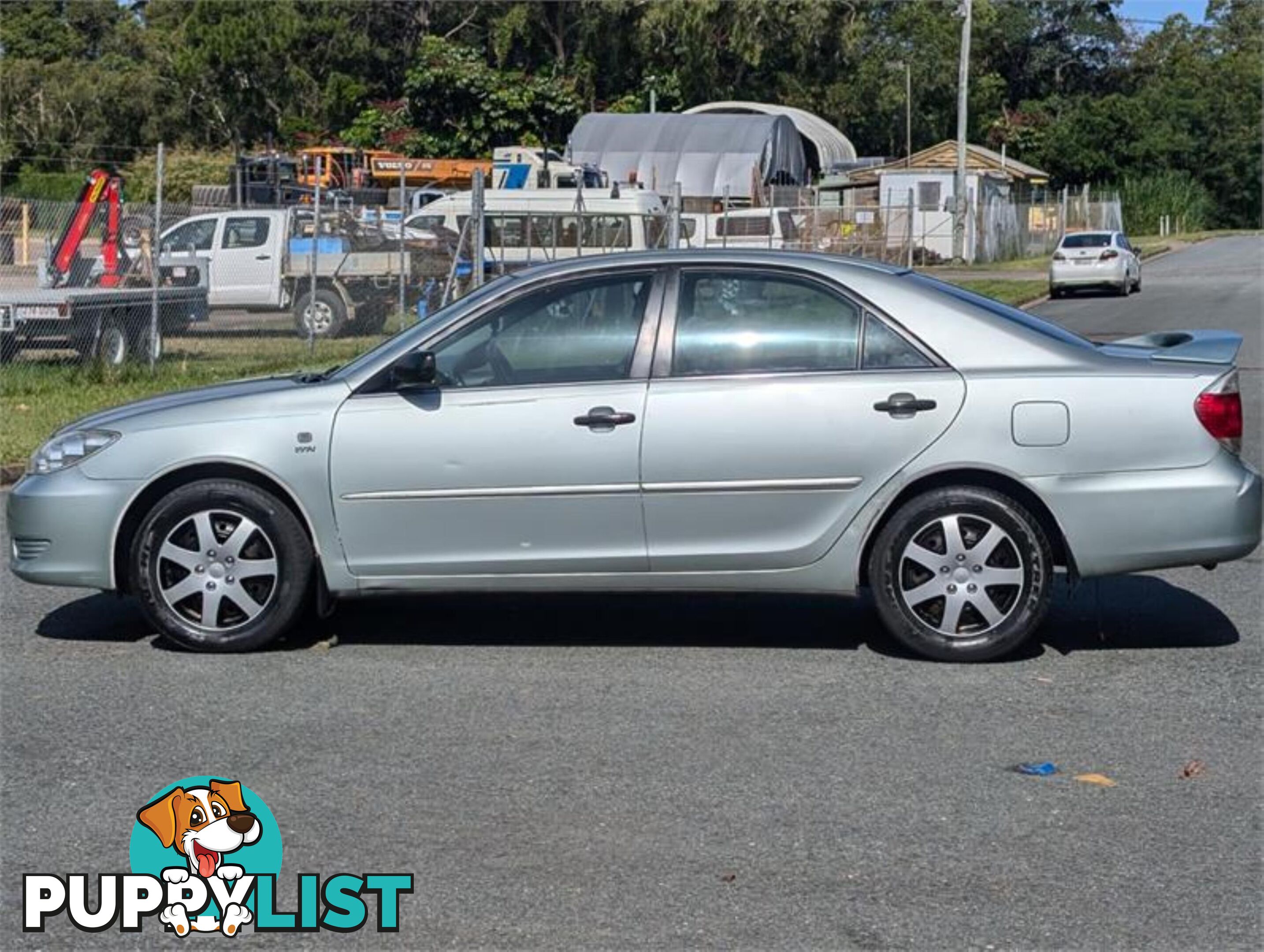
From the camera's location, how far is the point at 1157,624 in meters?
7.93

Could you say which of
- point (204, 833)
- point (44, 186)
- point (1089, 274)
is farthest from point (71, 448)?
point (44, 186)

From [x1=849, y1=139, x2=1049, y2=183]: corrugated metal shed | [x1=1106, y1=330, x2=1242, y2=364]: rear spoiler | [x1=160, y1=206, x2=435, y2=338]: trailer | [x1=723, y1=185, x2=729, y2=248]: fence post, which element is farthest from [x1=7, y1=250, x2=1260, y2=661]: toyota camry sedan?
[x1=849, y1=139, x2=1049, y2=183]: corrugated metal shed

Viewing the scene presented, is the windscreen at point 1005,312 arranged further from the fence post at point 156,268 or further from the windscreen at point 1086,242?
the windscreen at point 1086,242

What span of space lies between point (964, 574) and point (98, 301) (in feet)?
44.6

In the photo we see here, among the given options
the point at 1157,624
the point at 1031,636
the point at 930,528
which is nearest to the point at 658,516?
the point at 930,528

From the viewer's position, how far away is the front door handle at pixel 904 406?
7.08 metres

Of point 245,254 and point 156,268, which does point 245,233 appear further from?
point 156,268

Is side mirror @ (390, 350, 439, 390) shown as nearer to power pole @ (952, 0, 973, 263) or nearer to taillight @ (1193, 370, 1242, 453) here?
taillight @ (1193, 370, 1242, 453)

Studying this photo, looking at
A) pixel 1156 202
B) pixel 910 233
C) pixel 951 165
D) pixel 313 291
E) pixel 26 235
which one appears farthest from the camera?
pixel 1156 202

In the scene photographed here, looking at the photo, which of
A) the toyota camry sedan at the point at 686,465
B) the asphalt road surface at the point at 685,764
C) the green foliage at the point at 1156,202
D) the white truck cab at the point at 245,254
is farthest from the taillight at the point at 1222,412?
the green foliage at the point at 1156,202

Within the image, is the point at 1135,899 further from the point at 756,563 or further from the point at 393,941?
the point at 756,563

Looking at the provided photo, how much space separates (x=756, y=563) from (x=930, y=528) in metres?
0.69

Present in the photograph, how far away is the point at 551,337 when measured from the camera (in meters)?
7.36

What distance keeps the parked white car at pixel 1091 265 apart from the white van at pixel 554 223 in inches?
490
